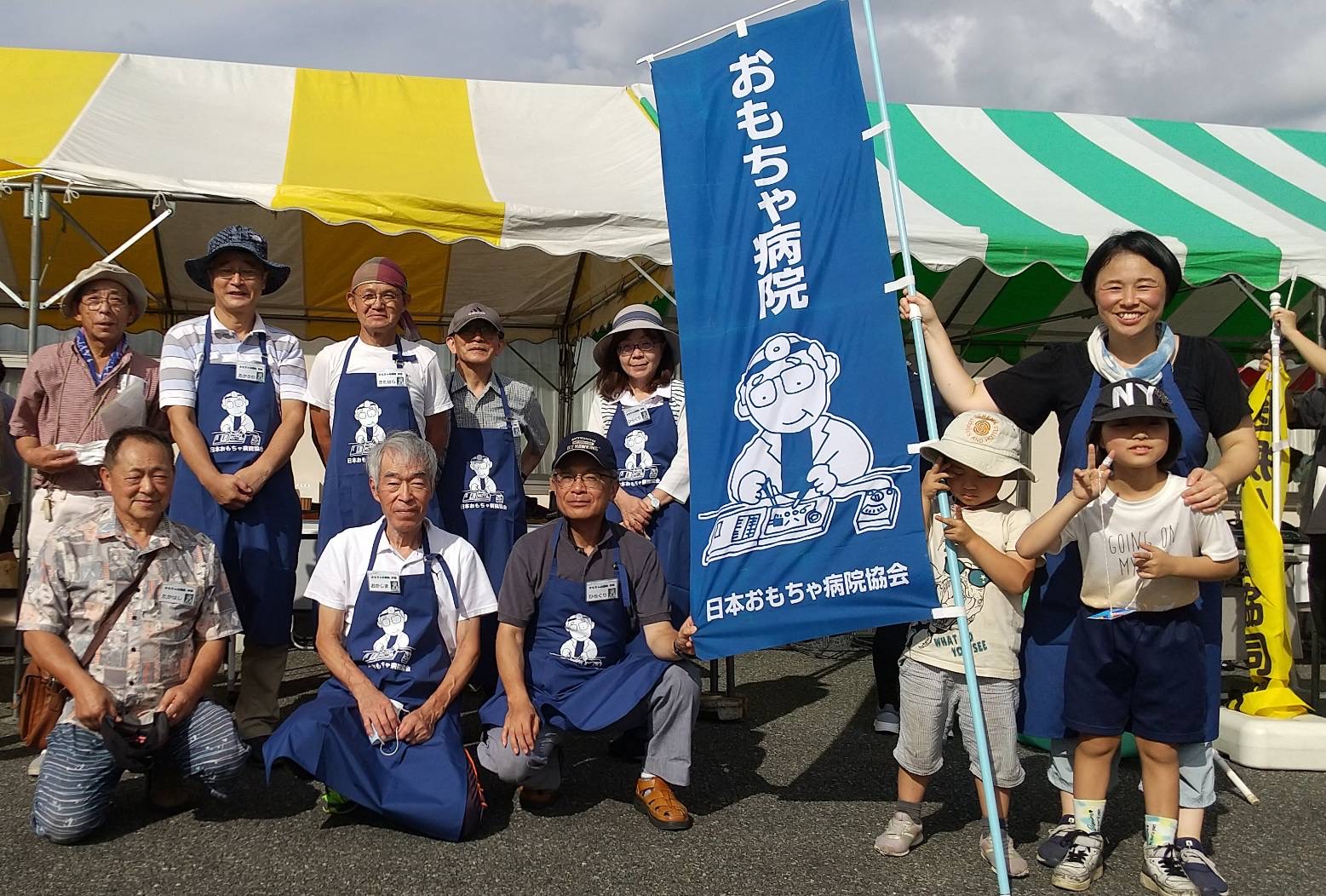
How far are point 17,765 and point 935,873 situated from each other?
2968mm

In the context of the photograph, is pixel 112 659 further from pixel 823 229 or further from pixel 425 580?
pixel 823 229

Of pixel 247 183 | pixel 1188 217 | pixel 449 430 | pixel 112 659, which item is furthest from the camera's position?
pixel 1188 217

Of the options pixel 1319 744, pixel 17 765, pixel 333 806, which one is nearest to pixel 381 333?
pixel 333 806

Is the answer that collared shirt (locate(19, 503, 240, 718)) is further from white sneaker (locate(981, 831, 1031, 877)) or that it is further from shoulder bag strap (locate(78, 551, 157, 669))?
white sneaker (locate(981, 831, 1031, 877))

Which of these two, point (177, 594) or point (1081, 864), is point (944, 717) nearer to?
point (1081, 864)

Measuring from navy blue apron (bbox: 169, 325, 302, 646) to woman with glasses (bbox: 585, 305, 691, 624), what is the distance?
116cm

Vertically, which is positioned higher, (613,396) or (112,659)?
(613,396)

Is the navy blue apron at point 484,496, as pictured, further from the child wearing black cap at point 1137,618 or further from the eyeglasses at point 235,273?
the child wearing black cap at point 1137,618

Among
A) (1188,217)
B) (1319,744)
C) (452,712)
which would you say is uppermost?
(1188,217)

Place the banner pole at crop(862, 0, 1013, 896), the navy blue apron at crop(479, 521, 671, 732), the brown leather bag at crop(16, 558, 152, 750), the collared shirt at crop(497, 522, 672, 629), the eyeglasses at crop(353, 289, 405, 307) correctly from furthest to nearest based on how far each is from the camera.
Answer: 1. the eyeglasses at crop(353, 289, 405, 307)
2. the collared shirt at crop(497, 522, 672, 629)
3. the navy blue apron at crop(479, 521, 671, 732)
4. the brown leather bag at crop(16, 558, 152, 750)
5. the banner pole at crop(862, 0, 1013, 896)

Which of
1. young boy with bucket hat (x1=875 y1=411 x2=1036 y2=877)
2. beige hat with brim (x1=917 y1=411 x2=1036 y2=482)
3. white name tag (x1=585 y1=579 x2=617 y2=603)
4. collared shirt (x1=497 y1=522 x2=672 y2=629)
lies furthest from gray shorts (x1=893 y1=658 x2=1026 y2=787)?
white name tag (x1=585 y1=579 x2=617 y2=603)

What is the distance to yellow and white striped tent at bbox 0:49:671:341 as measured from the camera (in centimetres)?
395

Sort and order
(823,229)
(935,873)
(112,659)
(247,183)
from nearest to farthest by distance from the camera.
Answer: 1. (823,229)
2. (935,873)
3. (112,659)
4. (247,183)

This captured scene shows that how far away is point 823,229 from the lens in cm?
238
